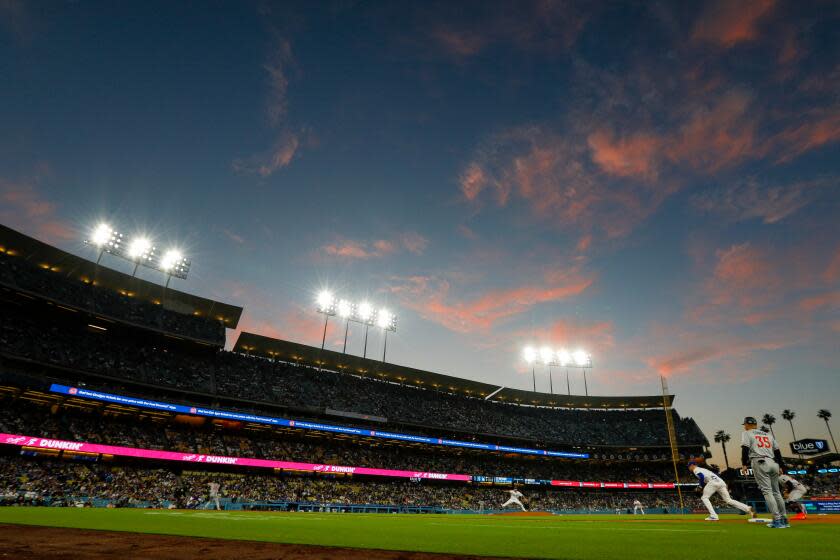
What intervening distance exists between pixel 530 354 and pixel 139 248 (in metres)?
56.2

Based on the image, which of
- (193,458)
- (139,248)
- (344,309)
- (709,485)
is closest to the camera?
(709,485)

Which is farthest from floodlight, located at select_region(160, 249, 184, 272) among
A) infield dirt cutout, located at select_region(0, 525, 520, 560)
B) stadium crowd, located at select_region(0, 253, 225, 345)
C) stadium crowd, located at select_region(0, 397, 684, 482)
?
infield dirt cutout, located at select_region(0, 525, 520, 560)

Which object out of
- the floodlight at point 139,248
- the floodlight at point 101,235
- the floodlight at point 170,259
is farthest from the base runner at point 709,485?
the floodlight at point 101,235

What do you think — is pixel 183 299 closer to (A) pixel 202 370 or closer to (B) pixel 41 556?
(A) pixel 202 370

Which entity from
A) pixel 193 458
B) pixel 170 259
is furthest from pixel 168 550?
pixel 170 259

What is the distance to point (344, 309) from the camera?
5450 centimetres

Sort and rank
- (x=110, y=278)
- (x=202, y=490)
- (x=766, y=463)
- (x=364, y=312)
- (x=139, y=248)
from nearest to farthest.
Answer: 1. (x=766, y=463)
2. (x=202, y=490)
3. (x=139, y=248)
4. (x=110, y=278)
5. (x=364, y=312)

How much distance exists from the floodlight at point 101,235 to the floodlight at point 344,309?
2555 cm

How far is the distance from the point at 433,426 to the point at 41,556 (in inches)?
2058

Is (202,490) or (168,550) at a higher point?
(168,550)

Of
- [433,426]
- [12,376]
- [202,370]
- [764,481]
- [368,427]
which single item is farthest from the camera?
[433,426]

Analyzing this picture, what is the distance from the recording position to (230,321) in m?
50.0

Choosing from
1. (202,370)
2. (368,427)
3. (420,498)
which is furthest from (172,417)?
(420,498)

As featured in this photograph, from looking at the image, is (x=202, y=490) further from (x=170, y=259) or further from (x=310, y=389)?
(x=170, y=259)
